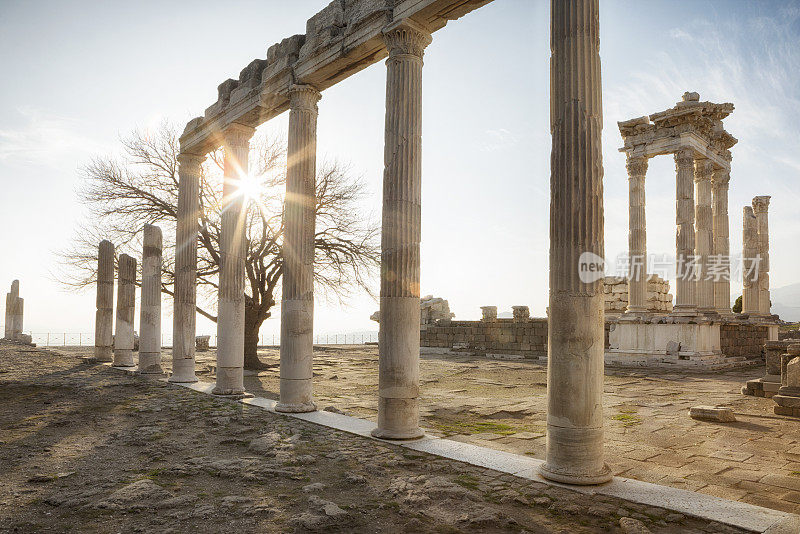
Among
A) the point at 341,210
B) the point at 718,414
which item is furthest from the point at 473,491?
the point at 341,210

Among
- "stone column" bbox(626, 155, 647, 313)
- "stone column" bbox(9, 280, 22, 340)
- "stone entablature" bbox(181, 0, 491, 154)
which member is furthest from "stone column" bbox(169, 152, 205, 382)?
Answer: "stone column" bbox(9, 280, 22, 340)

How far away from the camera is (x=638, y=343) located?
20.0 m

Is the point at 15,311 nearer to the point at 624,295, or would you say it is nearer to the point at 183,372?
the point at 183,372

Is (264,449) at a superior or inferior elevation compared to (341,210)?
inferior

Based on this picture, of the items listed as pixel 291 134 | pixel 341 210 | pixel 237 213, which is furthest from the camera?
pixel 341 210

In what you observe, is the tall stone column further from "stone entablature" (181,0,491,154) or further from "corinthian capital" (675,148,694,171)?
"stone entablature" (181,0,491,154)

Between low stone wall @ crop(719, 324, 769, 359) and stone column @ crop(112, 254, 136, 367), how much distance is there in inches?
808

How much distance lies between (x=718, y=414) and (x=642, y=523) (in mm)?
5506

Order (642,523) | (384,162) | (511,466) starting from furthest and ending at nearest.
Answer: (384,162) < (511,466) < (642,523)

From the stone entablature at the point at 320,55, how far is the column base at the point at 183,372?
5391 mm

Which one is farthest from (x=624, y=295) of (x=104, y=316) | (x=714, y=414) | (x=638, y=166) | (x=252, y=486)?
A: (x=252, y=486)

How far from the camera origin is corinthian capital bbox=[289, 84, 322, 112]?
10008 millimetres

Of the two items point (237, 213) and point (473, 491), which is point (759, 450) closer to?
point (473, 491)

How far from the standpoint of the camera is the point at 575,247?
18.3ft
